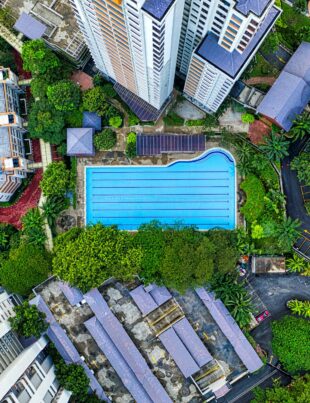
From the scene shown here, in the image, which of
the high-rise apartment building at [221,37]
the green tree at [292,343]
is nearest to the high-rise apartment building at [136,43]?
the high-rise apartment building at [221,37]

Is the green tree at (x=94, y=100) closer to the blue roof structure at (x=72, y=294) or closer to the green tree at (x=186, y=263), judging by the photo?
the green tree at (x=186, y=263)

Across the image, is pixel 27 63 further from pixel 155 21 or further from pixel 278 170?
pixel 278 170

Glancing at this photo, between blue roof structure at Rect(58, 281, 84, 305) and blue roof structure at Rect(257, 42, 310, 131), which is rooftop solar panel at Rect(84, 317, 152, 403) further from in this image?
blue roof structure at Rect(257, 42, 310, 131)

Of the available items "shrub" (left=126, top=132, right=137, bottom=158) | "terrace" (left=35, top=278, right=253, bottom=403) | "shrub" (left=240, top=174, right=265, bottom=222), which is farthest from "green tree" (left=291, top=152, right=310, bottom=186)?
"shrub" (left=126, top=132, right=137, bottom=158)

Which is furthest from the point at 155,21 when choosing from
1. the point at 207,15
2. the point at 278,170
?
the point at 278,170

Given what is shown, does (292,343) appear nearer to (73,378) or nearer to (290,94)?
(73,378)

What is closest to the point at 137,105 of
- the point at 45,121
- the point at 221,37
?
the point at 45,121

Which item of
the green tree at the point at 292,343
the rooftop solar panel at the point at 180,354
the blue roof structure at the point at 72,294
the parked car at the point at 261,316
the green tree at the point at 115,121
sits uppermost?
the green tree at the point at 115,121

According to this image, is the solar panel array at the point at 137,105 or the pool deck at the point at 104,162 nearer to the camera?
the solar panel array at the point at 137,105
